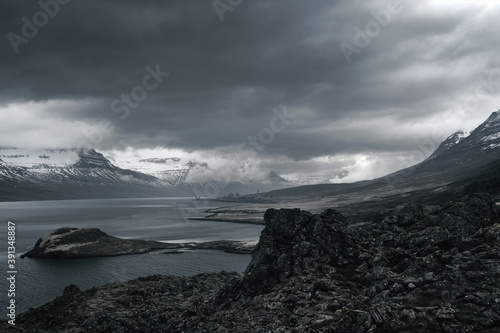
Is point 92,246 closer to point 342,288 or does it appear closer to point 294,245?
point 294,245

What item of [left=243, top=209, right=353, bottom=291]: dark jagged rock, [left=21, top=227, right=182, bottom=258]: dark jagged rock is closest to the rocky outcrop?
[left=21, top=227, right=182, bottom=258]: dark jagged rock

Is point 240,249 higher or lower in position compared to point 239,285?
lower

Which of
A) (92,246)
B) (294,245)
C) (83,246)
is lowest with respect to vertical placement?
(92,246)

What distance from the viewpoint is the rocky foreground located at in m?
23.4

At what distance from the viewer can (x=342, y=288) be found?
32812 millimetres

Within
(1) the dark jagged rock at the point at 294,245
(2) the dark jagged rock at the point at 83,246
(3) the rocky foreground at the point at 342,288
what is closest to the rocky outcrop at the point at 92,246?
(2) the dark jagged rock at the point at 83,246

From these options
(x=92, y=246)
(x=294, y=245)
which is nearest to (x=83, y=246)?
(x=92, y=246)

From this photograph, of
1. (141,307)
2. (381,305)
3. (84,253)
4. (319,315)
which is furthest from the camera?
(84,253)

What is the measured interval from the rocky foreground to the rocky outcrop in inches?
3882

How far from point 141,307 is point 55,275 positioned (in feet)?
259

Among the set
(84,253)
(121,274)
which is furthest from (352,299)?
(84,253)

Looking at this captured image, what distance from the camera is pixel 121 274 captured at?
109 meters

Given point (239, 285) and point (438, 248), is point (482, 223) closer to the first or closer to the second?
point (438, 248)

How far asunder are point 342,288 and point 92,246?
476 feet
